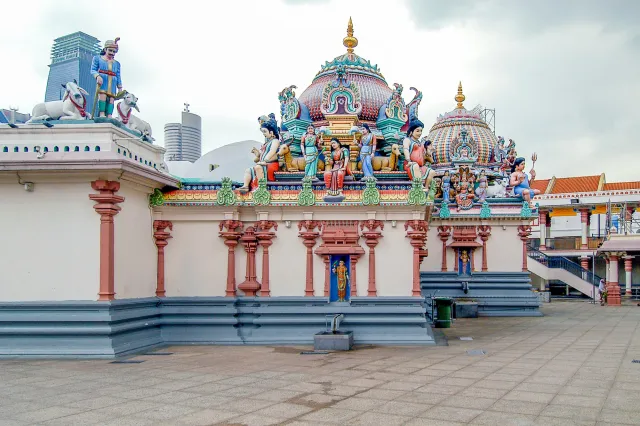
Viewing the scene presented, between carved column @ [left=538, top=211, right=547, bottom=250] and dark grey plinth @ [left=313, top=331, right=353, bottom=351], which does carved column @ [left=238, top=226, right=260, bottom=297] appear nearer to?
dark grey plinth @ [left=313, top=331, right=353, bottom=351]

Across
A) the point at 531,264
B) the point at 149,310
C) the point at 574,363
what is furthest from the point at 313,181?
the point at 531,264

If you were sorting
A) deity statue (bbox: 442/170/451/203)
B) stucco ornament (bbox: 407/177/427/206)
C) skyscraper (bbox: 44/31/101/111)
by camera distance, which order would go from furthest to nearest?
deity statue (bbox: 442/170/451/203)
skyscraper (bbox: 44/31/101/111)
stucco ornament (bbox: 407/177/427/206)

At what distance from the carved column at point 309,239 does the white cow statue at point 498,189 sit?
15.9 m

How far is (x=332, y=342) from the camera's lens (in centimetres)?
1499

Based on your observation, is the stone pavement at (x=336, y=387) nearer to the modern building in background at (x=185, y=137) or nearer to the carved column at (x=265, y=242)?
the carved column at (x=265, y=242)

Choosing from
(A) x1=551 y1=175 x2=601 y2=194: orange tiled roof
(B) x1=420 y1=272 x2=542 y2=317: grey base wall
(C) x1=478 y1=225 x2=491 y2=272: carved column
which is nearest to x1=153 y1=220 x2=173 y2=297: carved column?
(B) x1=420 y1=272 x2=542 y2=317: grey base wall

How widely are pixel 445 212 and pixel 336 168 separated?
12.9 metres

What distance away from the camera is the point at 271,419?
846 centimetres

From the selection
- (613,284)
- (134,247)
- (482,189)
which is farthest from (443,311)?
(613,284)

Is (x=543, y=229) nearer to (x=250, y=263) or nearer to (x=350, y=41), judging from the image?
(x=350, y=41)

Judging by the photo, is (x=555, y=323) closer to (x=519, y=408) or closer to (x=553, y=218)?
(x=519, y=408)

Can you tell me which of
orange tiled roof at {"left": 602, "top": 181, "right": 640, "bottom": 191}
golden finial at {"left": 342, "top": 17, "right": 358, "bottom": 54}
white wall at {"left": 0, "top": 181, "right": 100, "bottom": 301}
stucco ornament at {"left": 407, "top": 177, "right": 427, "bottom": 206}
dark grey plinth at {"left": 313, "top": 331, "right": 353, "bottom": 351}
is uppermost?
golden finial at {"left": 342, "top": 17, "right": 358, "bottom": 54}

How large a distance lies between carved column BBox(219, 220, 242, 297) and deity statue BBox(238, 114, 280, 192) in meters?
1.08

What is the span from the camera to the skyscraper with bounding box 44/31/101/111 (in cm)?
1850
